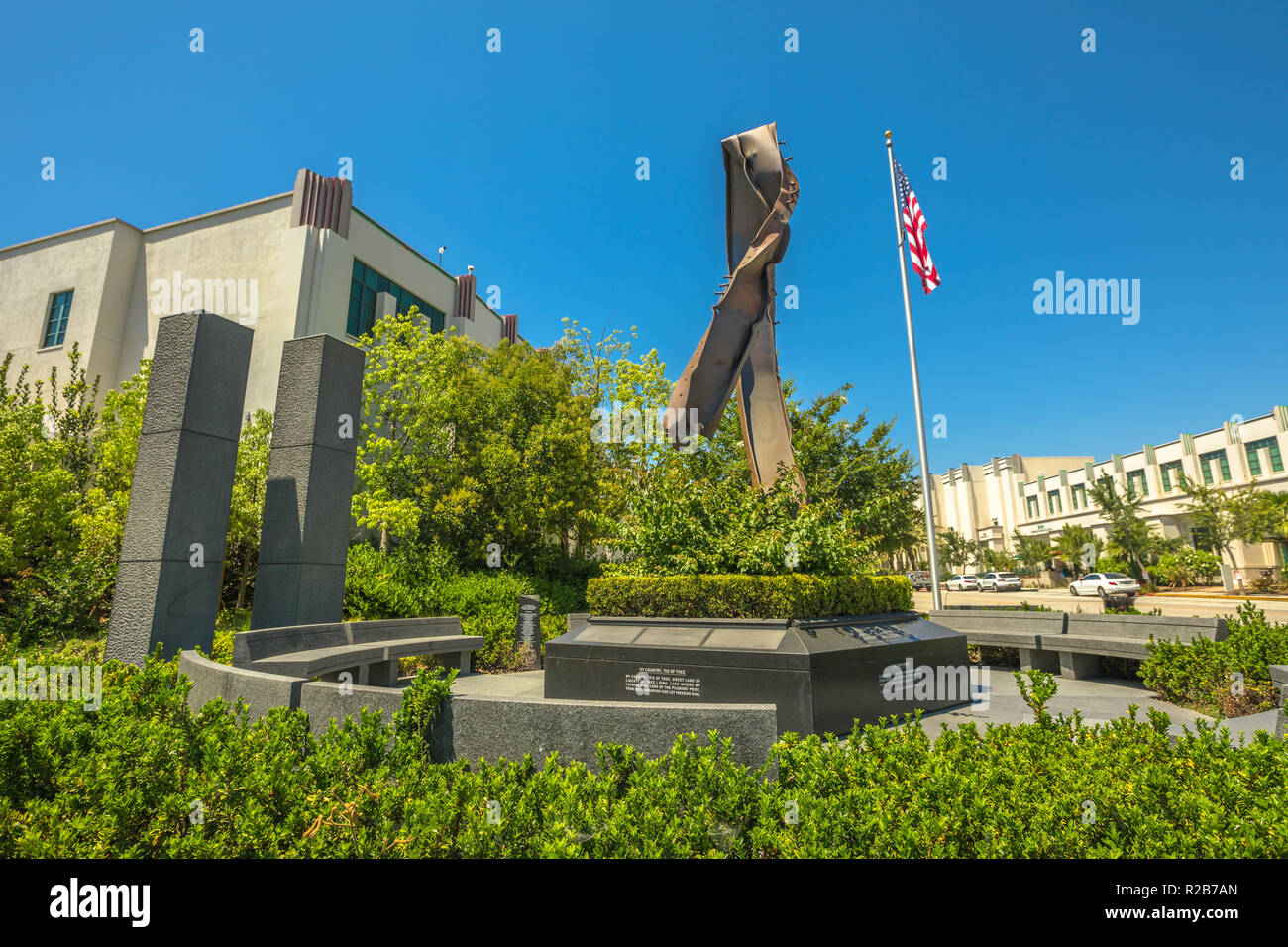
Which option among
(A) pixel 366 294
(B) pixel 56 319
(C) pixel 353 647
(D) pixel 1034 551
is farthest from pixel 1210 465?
(B) pixel 56 319

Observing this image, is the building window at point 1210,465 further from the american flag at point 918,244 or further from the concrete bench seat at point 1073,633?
the concrete bench seat at point 1073,633

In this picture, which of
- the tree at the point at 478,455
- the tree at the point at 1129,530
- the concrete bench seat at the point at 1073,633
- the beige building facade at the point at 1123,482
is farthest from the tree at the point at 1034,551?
the concrete bench seat at the point at 1073,633

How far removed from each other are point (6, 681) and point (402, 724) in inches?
158

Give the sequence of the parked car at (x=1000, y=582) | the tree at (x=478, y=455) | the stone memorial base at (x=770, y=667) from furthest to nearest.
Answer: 1. the parked car at (x=1000, y=582)
2. the tree at (x=478, y=455)
3. the stone memorial base at (x=770, y=667)

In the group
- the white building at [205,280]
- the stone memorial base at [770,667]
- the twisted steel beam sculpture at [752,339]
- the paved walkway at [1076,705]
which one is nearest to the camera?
the stone memorial base at [770,667]

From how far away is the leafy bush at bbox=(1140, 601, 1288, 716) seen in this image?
7223 millimetres

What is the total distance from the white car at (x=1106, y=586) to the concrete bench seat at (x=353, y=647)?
32.9m

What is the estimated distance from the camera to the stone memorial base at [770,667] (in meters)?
6.48

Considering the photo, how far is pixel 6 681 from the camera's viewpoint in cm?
571

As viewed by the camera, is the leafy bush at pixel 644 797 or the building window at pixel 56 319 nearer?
the leafy bush at pixel 644 797

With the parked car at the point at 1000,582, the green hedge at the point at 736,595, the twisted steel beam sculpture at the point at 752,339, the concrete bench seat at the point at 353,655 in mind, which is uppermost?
the twisted steel beam sculpture at the point at 752,339

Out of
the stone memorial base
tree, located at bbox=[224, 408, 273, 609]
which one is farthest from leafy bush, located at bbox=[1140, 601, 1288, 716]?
tree, located at bbox=[224, 408, 273, 609]

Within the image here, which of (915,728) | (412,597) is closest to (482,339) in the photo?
(412,597)

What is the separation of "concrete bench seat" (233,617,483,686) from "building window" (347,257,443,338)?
571 inches
